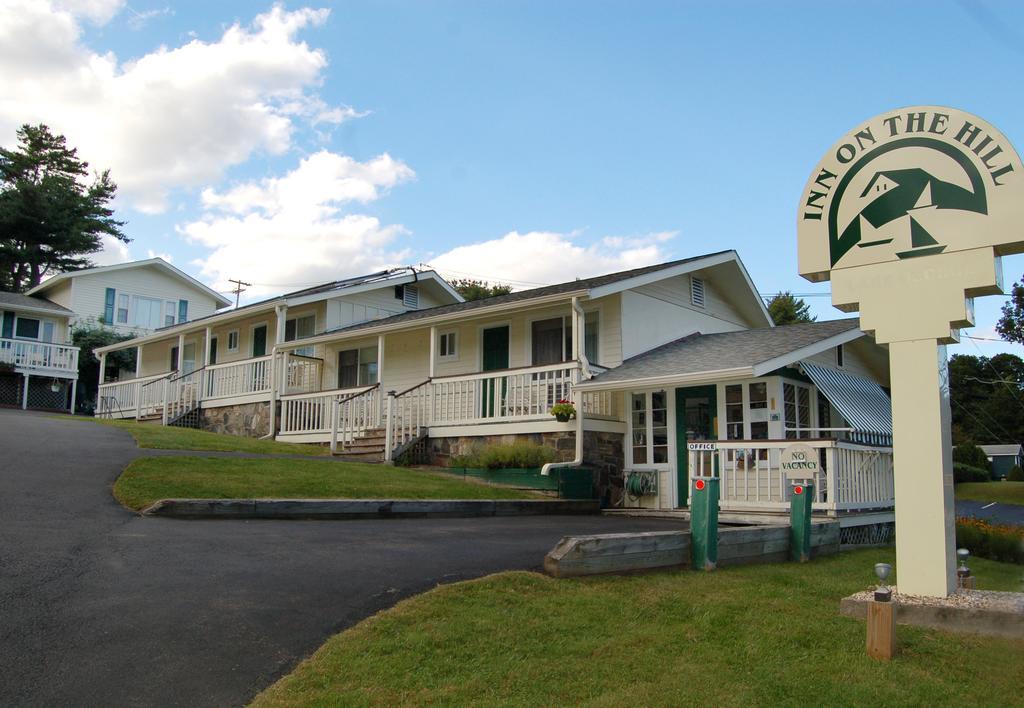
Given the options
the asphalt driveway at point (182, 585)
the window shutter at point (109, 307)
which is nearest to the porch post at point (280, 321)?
the asphalt driveway at point (182, 585)

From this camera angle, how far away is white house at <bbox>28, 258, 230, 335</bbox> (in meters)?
36.8

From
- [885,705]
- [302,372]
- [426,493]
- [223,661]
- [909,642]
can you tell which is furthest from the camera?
[302,372]

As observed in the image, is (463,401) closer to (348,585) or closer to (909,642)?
(348,585)

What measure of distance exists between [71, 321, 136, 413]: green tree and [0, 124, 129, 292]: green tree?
14.2 m

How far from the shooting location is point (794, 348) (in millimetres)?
14750

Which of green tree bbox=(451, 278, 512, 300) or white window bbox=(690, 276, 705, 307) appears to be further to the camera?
green tree bbox=(451, 278, 512, 300)

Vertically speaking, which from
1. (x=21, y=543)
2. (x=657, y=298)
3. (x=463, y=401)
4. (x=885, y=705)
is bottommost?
(x=885, y=705)

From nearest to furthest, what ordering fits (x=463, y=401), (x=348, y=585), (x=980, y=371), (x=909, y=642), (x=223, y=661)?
1. (x=223, y=661)
2. (x=909, y=642)
3. (x=348, y=585)
4. (x=463, y=401)
5. (x=980, y=371)

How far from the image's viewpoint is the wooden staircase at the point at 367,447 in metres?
18.8

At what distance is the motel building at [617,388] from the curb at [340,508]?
329 cm

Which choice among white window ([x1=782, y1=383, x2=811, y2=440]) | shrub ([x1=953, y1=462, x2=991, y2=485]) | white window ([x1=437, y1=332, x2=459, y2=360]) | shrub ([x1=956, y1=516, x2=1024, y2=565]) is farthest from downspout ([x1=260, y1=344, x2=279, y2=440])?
shrub ([x1=953, y1=462, x2=991, y2=485])

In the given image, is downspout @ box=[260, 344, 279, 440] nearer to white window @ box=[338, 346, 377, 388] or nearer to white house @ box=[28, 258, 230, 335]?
white window @ box=[338, 346, 377, 388]

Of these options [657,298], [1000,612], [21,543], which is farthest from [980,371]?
[21,543]

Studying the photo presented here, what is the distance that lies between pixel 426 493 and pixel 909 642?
806 centimetres
